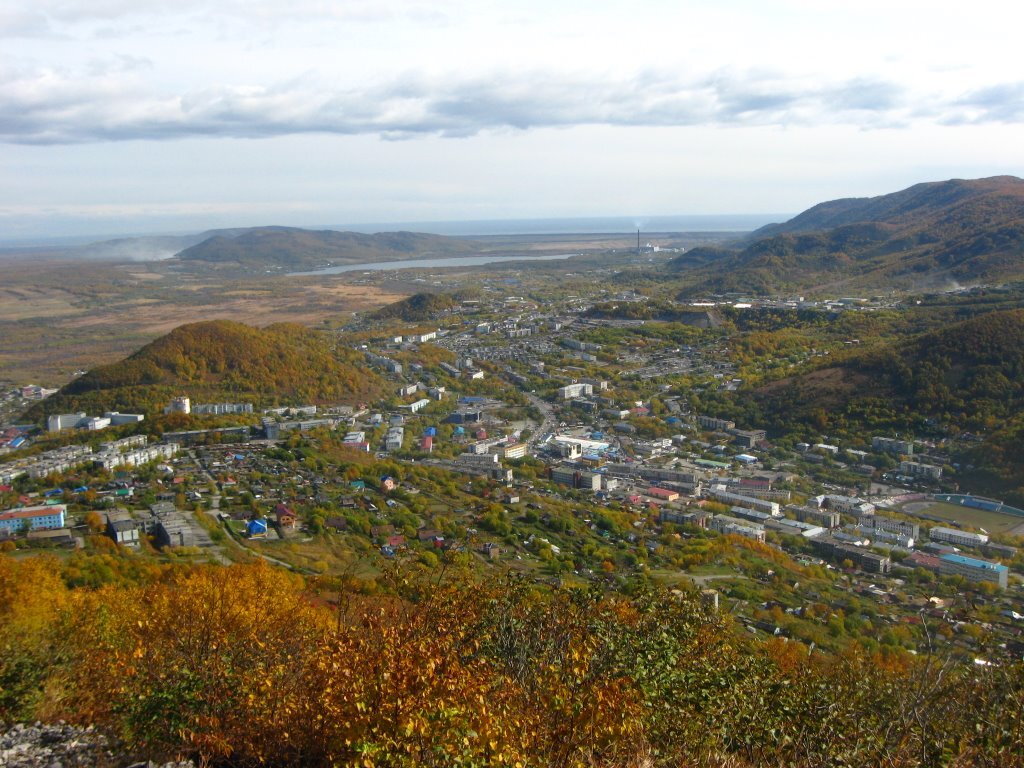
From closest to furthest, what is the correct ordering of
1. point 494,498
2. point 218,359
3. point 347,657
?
point 347,657 → point 494,498 → point 218,359

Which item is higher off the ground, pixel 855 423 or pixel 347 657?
pixel 347 657

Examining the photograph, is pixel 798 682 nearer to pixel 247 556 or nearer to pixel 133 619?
pixel 133 619

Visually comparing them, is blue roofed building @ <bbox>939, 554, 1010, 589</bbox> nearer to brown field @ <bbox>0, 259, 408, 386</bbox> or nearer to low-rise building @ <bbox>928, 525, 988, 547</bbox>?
low-rise building @ <bbox>928, 525, 988, 547</bbox>

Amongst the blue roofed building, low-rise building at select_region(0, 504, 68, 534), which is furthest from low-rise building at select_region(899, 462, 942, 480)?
low-rise building at select_region(0, 504, 68, 534)

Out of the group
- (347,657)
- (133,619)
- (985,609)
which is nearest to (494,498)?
(985,609)

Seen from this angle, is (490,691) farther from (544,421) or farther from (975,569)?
(544,421)

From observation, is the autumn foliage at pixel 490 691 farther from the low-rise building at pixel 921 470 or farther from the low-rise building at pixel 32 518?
the low-rise building at pixel 921 470

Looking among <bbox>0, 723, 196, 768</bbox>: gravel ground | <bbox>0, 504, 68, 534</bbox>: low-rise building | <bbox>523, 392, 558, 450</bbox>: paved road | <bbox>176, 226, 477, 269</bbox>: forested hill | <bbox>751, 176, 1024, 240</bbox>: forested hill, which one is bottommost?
<bbox>523, 392, 558, 450</bbox>: paved road
